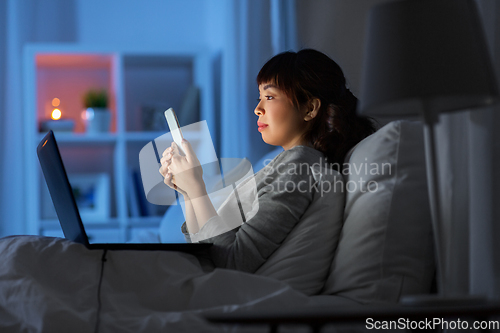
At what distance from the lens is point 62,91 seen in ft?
9.69

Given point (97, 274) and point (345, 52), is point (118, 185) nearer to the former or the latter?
point (345, 52)

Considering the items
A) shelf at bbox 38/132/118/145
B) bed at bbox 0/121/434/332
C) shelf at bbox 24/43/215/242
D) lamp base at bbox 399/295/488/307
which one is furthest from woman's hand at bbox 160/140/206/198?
shelf at bbox 38/132/118/145

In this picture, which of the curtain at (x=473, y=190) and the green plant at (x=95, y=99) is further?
the green plant at (x=95, y=99)

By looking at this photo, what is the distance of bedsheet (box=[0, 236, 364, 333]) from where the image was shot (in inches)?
31.1

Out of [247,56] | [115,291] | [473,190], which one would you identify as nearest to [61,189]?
[115,291]

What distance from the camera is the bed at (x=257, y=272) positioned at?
807 millimetres

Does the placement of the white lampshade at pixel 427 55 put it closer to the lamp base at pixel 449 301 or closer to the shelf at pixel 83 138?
the lamp base at pixel 449 301

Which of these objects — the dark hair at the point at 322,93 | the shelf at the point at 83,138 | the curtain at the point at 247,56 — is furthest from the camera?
the shelf at the point at 83,138

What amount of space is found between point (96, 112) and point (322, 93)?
176 centimetres

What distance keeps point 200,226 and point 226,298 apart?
306 mm

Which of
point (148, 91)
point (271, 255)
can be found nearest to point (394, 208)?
point (271, 255)

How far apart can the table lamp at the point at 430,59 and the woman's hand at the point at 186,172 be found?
1.83 ft

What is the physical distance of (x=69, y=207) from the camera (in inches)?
39.2

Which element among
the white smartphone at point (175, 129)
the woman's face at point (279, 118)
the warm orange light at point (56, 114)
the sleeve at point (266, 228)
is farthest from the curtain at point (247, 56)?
the sleeve at point (266, 228)
